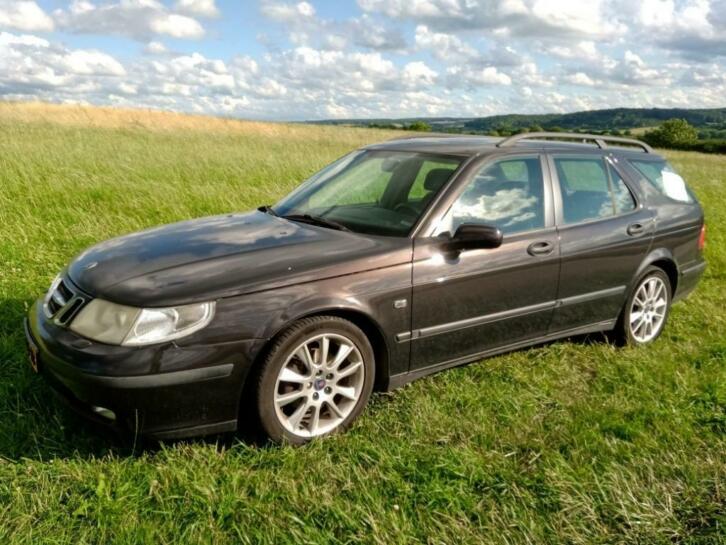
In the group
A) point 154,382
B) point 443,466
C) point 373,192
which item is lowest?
point 443,466

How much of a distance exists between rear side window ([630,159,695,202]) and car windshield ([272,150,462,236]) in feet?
6.21

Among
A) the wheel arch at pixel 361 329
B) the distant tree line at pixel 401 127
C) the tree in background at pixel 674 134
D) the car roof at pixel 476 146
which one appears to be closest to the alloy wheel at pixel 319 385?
the wheel arch at pixel 361 329

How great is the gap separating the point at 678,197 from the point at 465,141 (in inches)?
77.3

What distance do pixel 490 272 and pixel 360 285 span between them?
0.91m

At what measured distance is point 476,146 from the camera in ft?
14.0

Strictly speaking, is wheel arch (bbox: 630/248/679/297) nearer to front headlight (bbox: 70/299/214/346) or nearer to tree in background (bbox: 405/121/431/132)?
front headlight (bbox: 70/299/214/346)

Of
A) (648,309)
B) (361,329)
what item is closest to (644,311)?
(648,309)

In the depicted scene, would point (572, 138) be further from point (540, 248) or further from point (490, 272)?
point (490, 272)

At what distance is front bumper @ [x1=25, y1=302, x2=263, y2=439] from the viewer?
2.83 metres

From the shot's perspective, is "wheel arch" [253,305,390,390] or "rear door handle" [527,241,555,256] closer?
"wheel arch" [253,305,390,390]

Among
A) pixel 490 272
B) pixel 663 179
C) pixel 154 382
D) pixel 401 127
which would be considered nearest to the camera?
pixel 154 382

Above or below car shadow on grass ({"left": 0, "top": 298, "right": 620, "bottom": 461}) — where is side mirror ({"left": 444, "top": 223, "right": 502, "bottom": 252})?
above

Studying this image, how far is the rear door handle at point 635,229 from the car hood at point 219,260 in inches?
78.0

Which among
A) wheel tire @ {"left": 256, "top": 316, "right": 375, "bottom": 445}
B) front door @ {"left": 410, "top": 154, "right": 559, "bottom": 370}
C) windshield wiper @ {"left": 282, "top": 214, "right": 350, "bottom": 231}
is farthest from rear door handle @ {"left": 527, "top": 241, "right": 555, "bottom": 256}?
wheel tire @ {"left": 256, "top": 316, "right": 375, "bottom": 445}
